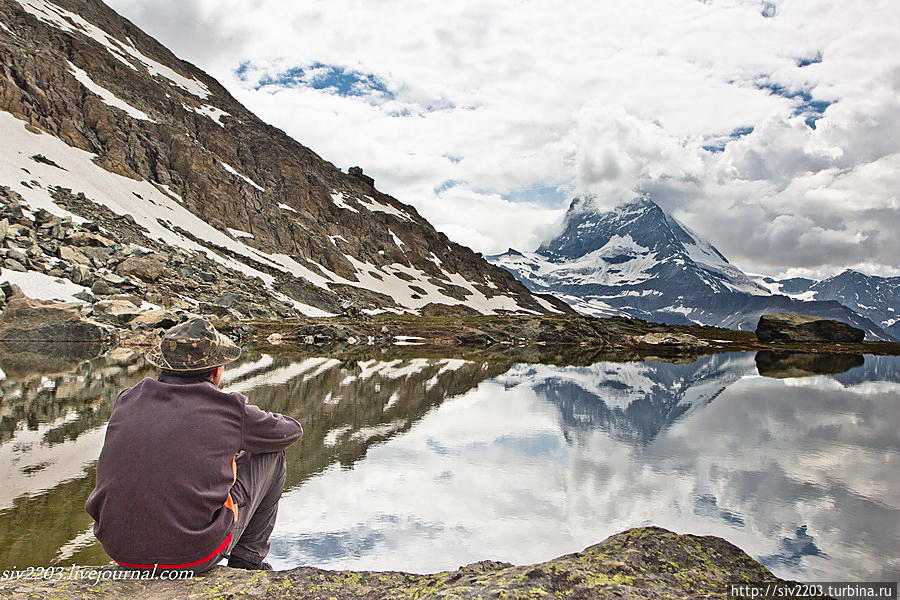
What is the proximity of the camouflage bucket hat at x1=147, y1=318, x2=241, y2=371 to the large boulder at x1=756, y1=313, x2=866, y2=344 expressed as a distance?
8894cm

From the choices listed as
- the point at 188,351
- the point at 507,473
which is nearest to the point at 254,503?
the point at 188,351

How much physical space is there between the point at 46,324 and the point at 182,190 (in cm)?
7246

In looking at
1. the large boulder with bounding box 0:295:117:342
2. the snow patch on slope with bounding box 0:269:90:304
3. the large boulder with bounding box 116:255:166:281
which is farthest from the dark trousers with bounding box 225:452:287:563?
the large boulder with bounding box 116:255:166:281

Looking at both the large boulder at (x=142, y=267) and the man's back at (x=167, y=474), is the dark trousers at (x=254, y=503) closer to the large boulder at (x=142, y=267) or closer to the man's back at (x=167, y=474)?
the man's back at (x=167, y=474)

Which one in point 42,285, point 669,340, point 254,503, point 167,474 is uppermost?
point 42,285

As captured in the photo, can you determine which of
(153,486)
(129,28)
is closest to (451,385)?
(153,486)

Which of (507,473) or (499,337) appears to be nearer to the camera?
(507,473)

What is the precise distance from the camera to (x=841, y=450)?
13.9m

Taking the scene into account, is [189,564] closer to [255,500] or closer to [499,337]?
[255,500]

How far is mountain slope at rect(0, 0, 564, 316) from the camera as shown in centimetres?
6875

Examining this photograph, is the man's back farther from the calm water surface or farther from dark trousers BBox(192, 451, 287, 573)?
the calm water surface

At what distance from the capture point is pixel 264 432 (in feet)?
15.0

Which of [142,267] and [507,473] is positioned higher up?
[142,267]

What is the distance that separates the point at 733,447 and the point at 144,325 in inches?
1626
